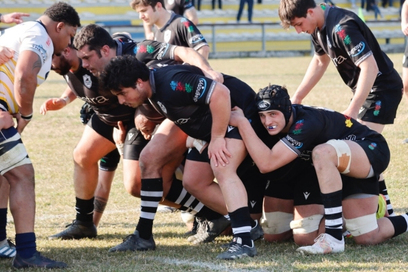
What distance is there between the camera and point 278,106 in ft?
15.0

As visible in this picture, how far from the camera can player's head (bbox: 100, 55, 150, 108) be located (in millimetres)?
4402

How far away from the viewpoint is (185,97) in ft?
14.7

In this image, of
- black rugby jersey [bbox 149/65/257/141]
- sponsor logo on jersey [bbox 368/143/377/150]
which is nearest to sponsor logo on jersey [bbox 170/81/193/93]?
black rugby jersey [bbox 149/65/257/141]

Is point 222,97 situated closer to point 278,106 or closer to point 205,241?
point 278,106

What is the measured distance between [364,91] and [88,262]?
2429 mm

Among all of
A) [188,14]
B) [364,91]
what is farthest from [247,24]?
[364,91]

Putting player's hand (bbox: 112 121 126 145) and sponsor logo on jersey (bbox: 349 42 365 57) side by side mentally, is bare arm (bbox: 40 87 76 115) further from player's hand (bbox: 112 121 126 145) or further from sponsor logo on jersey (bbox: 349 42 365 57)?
sponsor logo on jersey (bbox: 349 42 365 57)

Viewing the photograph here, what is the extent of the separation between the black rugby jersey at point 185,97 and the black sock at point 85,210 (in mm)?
1272

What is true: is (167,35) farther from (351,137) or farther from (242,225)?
(242,225)

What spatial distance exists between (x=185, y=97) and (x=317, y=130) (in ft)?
3.05

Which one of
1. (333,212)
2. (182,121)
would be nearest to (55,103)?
(182,121)

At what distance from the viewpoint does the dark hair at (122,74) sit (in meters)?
4.40

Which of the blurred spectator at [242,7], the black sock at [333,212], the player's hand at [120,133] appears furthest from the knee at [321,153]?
the blurred spectator at [242,7]

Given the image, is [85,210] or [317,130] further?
[85,210]
